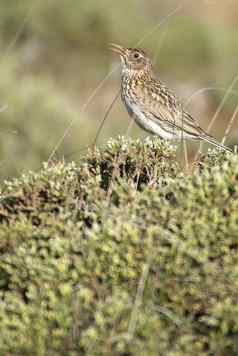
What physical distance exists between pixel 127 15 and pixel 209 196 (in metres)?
18.5

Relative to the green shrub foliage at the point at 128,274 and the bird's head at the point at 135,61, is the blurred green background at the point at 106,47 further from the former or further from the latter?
the green shrub foliage at the point at 128,274

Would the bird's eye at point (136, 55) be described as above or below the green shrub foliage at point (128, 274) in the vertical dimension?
above

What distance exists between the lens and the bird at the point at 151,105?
847cm

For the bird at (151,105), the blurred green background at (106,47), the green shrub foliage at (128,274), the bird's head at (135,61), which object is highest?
the blurred green background at (106,47)

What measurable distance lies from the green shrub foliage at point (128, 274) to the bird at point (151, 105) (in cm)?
349

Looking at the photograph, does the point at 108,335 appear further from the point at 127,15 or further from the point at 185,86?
the point at 127,15

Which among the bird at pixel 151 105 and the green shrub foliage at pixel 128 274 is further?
the bird at pixel 151 105

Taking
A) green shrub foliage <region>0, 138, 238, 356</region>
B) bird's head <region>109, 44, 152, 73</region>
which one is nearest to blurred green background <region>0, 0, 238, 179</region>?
bird's head <region>109, 44, 152, 73</region>

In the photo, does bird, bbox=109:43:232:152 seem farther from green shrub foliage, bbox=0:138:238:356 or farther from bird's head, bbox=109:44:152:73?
green shrub foliage, bbox=0:138:238:356

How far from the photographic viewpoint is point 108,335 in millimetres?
3820

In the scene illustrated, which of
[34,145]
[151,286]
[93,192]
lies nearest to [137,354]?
[151,286]

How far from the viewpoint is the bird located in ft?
27.8

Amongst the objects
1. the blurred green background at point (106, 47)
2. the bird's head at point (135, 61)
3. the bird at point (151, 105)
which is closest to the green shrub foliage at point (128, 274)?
the bird at point (151, 105)

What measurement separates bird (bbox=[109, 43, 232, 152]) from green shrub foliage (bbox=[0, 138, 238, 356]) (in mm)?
3487
